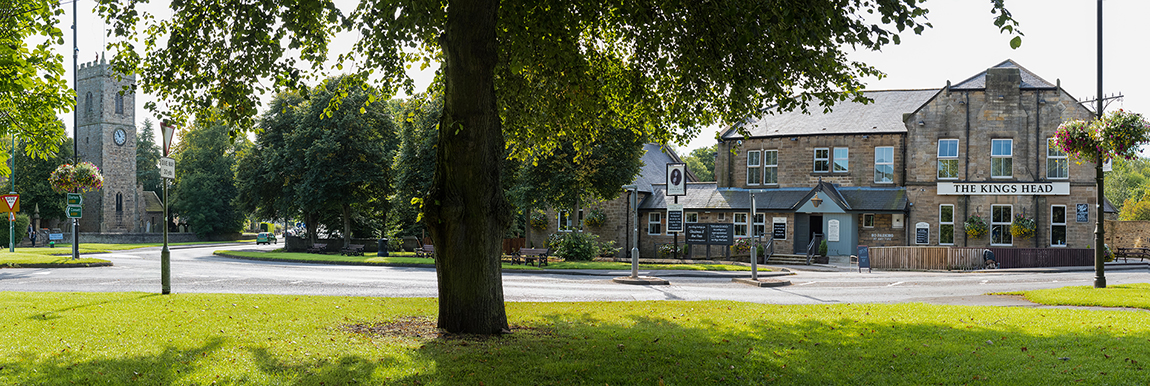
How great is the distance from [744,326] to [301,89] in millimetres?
7155

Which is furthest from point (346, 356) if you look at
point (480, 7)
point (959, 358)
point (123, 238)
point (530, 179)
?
point (123, 238)

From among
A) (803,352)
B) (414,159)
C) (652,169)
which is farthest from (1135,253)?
(803,352)

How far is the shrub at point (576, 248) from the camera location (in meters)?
32.4

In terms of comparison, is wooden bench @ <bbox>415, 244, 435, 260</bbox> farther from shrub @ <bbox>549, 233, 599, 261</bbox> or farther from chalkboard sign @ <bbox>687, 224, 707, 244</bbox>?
chalkboard sign @ <bbox>687, 224, 707, 244</bbox>

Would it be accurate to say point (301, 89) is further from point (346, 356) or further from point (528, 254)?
point (528, 254)

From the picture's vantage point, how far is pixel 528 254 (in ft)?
92.5

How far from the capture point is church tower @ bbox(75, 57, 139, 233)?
226 feet

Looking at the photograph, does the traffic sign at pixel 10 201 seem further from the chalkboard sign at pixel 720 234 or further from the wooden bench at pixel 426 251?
the chalkboard sign at pixel 720 234

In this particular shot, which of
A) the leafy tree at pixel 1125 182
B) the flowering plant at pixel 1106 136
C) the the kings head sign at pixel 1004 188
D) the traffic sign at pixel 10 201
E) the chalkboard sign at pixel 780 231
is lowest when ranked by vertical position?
the chalkboard sign at pixel 780 231

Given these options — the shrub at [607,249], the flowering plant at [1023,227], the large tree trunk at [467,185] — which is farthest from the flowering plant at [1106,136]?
the shrub at [607,249]

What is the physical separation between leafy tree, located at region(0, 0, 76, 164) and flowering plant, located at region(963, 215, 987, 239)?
33375 mm

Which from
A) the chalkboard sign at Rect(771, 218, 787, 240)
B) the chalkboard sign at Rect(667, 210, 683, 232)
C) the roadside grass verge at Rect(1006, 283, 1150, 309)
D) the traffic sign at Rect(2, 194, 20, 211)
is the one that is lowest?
the roadside grass verge at Rect(1006, 283, 1150, 309)

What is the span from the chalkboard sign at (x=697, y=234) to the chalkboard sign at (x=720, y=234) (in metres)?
0.20

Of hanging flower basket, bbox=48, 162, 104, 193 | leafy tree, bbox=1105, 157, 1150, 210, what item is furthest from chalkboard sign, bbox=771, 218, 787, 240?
leafy tree, bbox=1105, 157, 1150, 210
